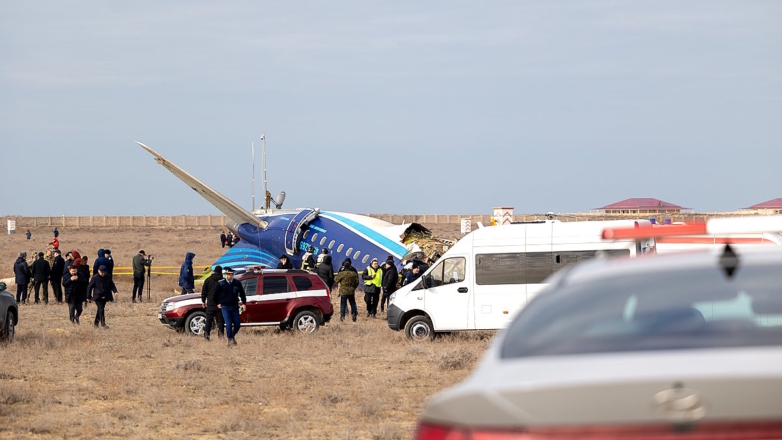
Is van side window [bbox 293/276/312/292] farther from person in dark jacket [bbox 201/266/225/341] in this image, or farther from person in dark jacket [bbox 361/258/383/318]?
person in dark jacket [bbox 361/258/383/318]

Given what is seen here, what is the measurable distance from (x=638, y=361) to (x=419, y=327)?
17.1 metres

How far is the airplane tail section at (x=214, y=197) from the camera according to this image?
37.2m

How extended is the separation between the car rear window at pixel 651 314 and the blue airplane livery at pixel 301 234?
85.9ft

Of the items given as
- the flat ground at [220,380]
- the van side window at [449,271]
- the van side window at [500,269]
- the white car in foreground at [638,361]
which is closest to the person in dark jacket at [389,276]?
the flat ground at [220,380]

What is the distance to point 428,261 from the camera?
30391mm

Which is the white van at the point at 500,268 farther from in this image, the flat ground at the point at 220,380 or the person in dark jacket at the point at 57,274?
the person in dark jacket at the point at 57,274

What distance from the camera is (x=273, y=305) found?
22266mm

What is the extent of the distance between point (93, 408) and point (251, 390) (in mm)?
2188

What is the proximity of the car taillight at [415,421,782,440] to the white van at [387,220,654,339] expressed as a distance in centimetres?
1577

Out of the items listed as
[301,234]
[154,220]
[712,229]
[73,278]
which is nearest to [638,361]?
[712,229]

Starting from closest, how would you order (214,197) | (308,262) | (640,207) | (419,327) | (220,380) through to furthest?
(220,380)
(419,327)
(308,262)
(214,197)
(640,207)

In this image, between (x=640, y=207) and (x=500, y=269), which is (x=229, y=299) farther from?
(x=640, y=207)

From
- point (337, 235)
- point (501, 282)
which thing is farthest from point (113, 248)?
point (501, 282)

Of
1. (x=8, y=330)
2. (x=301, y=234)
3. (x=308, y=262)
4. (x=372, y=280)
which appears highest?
(x=301, y=234)
